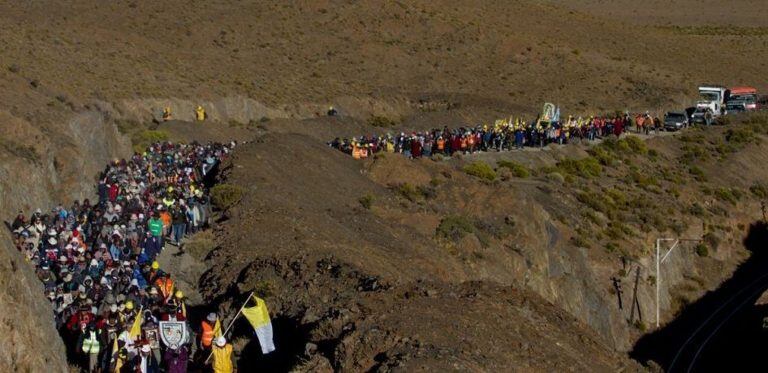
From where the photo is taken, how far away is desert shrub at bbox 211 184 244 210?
1277 inches

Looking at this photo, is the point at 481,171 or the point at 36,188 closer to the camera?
the point at 36,188

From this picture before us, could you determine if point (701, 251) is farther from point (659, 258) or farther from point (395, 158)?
point (395, 158)

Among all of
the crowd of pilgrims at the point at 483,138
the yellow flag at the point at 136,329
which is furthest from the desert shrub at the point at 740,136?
the yellow flag at the point at 136,329

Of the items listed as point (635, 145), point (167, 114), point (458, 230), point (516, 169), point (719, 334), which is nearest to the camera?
point (458, 230)

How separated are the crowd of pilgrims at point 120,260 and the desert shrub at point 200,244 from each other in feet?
1.27

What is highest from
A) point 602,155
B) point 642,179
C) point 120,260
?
point 120,260

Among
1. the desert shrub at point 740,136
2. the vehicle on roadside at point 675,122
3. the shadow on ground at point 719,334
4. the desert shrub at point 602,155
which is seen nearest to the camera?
the shadow on ground at point 719,334

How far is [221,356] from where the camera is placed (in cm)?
1747

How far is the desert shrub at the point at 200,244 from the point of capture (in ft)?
91.3

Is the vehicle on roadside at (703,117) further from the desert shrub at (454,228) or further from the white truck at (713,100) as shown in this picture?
the desert shrub at (454,228)

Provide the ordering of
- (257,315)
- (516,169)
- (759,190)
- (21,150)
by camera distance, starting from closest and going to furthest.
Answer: (257,315) → (21,150) → (516,169) → (759,190)

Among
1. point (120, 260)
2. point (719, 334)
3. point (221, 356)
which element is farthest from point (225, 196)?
point (719, 334)

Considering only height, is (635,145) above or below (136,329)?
below

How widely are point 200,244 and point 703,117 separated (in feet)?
183
